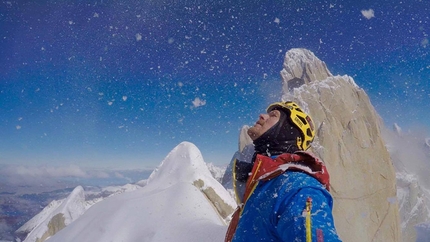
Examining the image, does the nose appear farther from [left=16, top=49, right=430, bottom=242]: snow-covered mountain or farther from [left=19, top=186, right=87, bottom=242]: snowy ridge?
[left=19, top=186, right=87, bottom=242]: snowy ridge

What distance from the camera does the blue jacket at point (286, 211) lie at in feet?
4.56

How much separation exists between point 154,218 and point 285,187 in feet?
16.0

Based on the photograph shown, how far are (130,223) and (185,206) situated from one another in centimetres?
115

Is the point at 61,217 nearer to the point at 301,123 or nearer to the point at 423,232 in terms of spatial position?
the point at 301,123

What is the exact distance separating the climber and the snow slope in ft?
10.5

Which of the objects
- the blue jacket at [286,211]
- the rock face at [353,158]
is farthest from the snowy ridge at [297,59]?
the blue jacket at [286,211]

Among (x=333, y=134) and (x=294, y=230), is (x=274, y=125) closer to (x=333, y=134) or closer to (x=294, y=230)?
(x=294, y=230)

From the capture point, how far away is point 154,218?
19.5ft

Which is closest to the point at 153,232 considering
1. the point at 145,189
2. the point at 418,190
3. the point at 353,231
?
the point at 145,189

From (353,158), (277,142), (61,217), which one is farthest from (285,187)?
(353,158)

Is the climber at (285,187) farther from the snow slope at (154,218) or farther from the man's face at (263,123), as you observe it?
the snow slope at (154,218)

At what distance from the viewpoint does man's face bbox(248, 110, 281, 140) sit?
231 cm

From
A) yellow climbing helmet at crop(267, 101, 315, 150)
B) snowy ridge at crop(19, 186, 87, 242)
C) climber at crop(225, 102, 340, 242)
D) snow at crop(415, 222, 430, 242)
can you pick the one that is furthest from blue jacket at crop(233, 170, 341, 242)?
snow at crop(415, 222, 430, 242)

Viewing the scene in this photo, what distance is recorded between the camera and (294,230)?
1396mm
